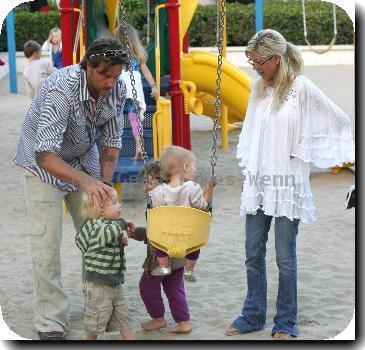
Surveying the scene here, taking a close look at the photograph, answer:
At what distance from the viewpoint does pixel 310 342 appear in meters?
4.79

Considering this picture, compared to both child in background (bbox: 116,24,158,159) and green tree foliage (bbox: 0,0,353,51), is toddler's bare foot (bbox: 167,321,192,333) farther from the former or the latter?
green tree foliage (bbox: 0,0,353,51)

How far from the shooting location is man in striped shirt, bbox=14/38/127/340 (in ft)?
14.4

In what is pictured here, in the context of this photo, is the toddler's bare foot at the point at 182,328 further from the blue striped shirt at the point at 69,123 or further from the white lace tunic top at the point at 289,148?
the blue striped shirt at the point at 69,123

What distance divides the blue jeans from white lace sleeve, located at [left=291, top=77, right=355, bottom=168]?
1.17ft

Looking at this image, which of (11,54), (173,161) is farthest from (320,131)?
(11,54)

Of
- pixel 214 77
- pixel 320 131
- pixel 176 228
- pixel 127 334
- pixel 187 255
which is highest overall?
pixel 320 131

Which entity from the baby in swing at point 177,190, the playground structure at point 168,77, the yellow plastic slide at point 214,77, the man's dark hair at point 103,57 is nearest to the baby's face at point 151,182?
the baby in swing at point 177,190

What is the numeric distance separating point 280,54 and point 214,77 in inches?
229

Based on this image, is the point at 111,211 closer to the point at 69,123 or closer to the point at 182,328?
the point at 69,123

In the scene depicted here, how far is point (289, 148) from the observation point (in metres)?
4.66

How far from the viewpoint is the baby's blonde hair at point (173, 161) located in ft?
15.7

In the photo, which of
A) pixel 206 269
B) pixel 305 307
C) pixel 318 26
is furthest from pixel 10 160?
pixel 318 26

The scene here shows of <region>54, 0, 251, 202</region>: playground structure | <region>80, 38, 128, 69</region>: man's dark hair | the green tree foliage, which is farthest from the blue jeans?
the green tree foliage

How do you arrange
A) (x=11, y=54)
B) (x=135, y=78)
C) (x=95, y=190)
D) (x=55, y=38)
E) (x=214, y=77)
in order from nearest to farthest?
(x=95, y=190), (x=135, y=78), (x=214, y=77), (x=55, y=38), (x=11, y=54)
